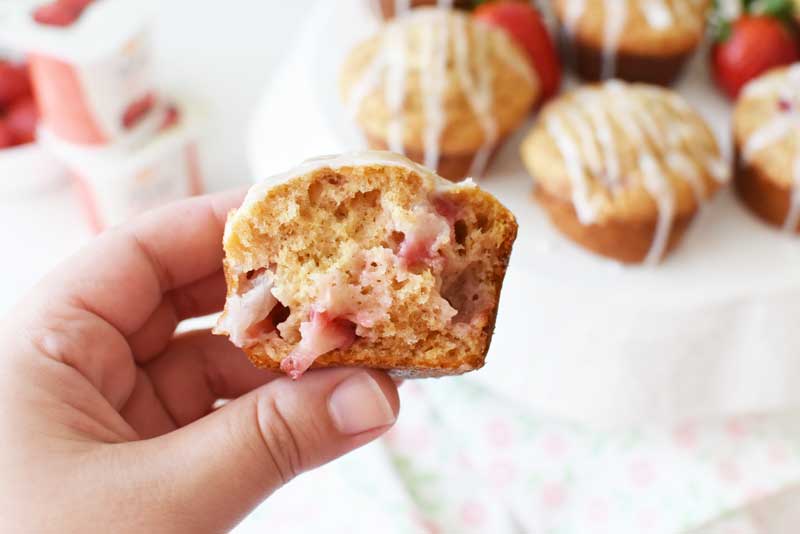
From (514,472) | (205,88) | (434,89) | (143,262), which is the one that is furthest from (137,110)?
(514,472)

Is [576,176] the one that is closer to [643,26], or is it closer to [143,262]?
[643,26]

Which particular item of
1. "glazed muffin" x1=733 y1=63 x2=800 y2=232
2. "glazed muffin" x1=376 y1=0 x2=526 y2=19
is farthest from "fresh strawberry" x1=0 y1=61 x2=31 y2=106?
"glazed muffin" x1=733 y1=63 x2=800 y2=232

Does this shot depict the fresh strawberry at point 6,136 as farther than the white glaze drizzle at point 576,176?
Yes

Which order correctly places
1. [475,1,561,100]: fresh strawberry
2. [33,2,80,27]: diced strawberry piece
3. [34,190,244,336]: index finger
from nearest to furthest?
1. [34,190,244,336]: index finger
2. [33,2,80,27]: diced strawberry piece
3. [475,1,561,100]: fresh strawberry

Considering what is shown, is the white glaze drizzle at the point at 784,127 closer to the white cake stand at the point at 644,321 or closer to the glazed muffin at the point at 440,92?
the white cake stand at the point at 644,321

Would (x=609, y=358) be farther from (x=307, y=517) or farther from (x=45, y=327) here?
(x=45, y=327)


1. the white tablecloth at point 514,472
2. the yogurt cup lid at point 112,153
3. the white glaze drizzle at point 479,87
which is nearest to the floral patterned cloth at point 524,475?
the white tablecloth at point 514,472

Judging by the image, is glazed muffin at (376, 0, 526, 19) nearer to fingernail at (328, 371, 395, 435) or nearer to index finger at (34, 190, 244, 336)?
index finger at (34, 190, 244, 336)
